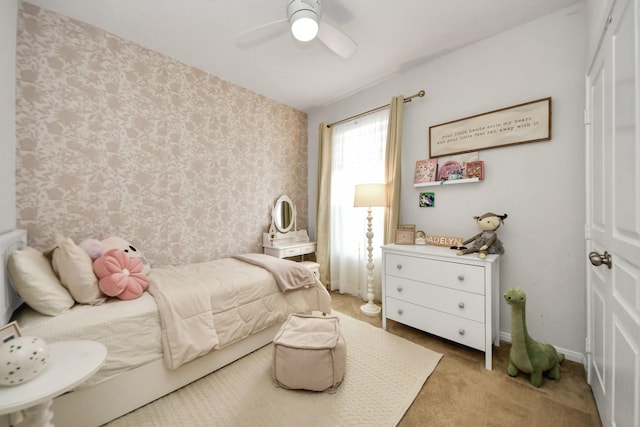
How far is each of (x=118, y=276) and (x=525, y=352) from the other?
8.84ft

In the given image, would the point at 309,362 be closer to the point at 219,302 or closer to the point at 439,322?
the point at 219,302

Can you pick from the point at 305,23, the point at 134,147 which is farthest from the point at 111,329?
the point at 305,23

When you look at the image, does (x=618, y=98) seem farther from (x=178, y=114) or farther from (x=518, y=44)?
(x=178, y=114)

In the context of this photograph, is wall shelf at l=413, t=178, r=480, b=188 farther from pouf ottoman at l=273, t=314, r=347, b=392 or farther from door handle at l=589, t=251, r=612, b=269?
pouf ottoman at l=273, t=314, r=347, b=392

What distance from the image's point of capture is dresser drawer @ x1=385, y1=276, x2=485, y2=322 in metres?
1.82

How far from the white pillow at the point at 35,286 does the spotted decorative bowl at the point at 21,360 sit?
1.95ft

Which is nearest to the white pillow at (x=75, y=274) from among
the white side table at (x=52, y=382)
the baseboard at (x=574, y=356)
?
the white side table at (x=52, y=382)

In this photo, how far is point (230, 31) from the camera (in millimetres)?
2135

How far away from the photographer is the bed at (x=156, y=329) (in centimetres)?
128

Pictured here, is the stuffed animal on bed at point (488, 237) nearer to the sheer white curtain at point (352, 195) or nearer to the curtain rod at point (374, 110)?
the sheer white curtain at point (352, 195)

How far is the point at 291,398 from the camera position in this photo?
4.98 ft

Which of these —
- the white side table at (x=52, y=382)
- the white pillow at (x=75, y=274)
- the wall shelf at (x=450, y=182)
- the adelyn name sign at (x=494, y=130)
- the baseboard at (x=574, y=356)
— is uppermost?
the adelyn name sign at (x=494, y=130)

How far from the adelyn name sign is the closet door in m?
0.43

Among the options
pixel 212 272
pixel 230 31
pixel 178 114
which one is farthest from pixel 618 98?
pixel 178 114
